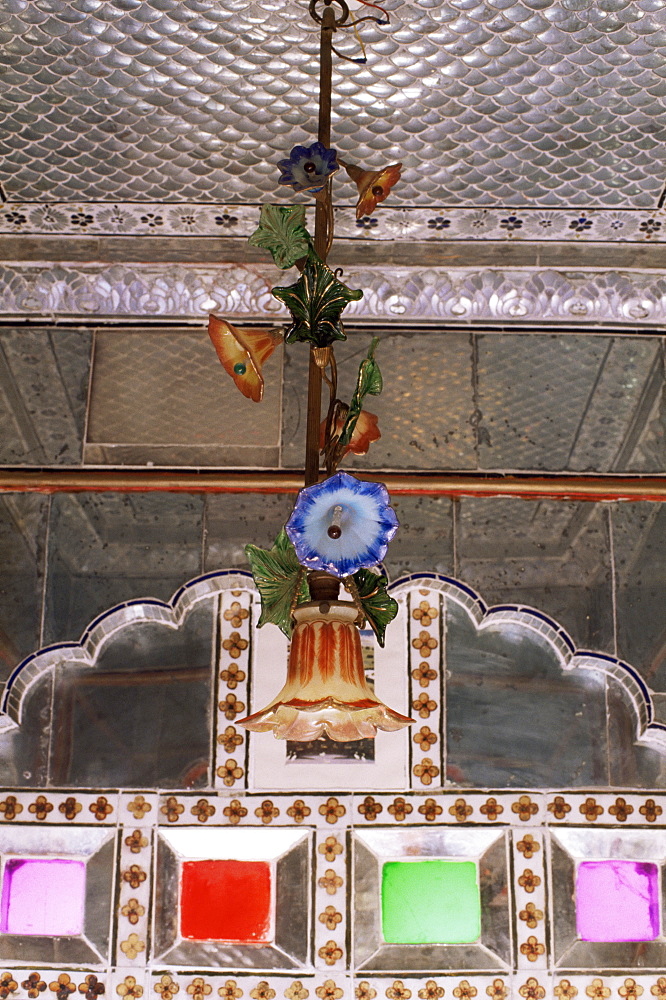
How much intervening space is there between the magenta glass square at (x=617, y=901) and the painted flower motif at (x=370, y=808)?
2.03 ft

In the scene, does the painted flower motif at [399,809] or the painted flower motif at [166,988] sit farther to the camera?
the painted flower motif at [399,809]

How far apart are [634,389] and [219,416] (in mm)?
1417

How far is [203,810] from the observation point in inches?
123

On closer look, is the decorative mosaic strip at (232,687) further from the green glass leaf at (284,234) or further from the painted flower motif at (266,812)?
the green glass leaf at (284,234)

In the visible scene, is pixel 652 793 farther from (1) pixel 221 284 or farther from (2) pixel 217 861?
(1) pixel 221 284

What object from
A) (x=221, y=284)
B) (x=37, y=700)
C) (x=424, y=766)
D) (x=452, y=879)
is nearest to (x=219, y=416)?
(x=221, y=284)

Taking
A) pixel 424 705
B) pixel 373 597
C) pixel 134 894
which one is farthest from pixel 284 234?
pixel 134 894

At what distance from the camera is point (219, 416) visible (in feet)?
11.5

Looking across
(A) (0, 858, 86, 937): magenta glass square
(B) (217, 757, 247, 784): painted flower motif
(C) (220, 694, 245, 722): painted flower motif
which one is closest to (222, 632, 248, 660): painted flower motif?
(C) (220, 694, 245, 722): painted flower motif

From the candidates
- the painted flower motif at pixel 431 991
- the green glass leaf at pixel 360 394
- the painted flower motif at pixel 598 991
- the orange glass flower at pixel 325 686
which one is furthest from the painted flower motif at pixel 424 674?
the green glass leaf at pixel 360 394

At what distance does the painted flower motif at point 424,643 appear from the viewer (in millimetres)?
3256

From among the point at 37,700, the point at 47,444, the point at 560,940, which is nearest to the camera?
the point at 560,940

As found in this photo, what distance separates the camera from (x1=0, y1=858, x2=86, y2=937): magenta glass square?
10.0 feet

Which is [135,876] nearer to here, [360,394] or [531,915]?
[531,915]
